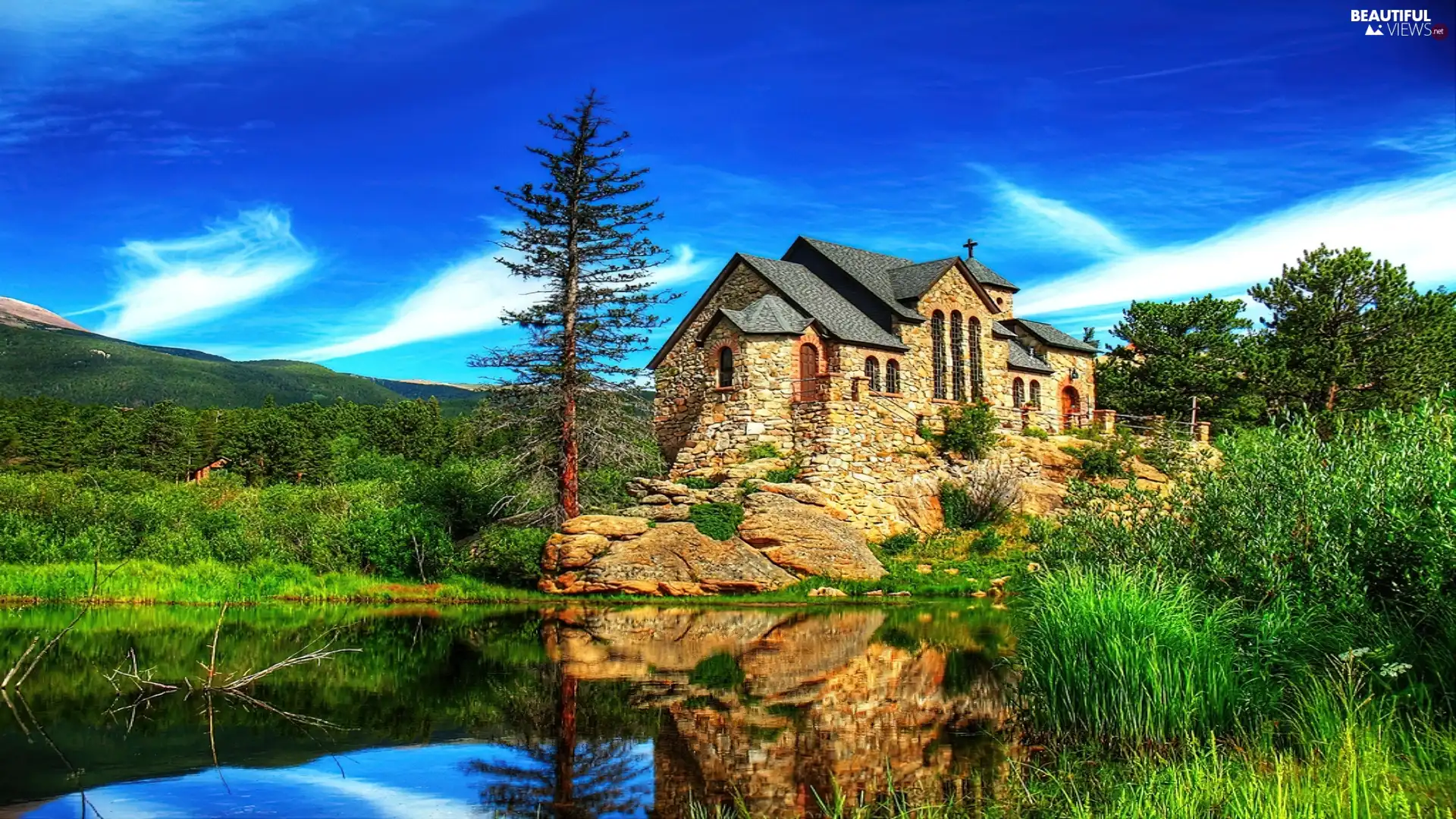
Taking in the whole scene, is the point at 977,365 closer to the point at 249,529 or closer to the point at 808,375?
the point at 808,375

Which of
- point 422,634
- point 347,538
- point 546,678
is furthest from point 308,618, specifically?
point 546,678

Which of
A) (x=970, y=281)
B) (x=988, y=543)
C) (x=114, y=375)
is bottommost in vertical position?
(x=988, y=543)

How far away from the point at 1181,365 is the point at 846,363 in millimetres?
23475

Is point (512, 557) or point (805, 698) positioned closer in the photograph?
point (805, 698)

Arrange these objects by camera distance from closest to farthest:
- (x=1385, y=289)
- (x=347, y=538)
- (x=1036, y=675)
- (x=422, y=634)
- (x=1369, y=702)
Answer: (x=1369, y=702), (x=1036, y=675), (x=422, y=634), (x=347, y=538), (x=1385, y=289)

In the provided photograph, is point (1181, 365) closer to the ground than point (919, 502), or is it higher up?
higher up

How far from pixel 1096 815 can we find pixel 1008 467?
28.6 metres

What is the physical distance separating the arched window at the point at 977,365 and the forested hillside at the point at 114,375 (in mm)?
112044

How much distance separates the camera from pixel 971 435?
37.6 m

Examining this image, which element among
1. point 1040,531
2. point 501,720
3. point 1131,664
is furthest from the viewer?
point 1040,531

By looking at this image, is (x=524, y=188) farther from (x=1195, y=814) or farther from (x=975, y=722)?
(x=1195, y=814)

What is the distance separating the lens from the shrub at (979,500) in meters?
33.2

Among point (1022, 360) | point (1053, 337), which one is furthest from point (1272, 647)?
point (1053, 337)

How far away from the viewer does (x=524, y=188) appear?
99.1ft
